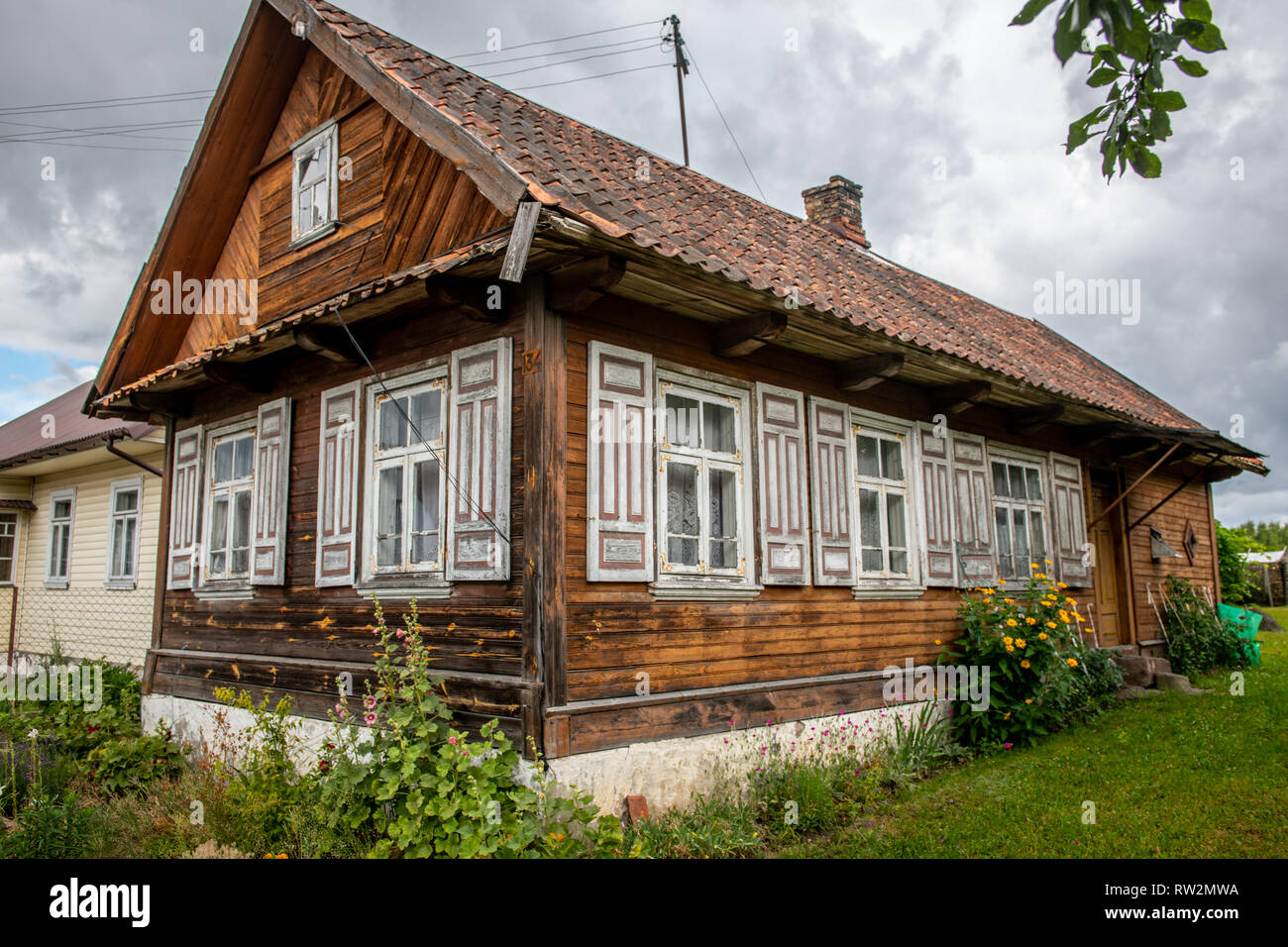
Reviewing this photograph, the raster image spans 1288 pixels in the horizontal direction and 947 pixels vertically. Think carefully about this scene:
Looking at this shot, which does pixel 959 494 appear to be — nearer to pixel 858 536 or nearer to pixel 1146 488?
pixel 858 536

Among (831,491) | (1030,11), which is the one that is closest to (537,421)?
(831,491)

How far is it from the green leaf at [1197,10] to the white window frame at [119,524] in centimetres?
1337

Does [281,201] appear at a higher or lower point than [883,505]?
higher

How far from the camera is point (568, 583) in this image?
5953mm

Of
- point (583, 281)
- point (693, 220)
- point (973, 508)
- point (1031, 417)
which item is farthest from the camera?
point (1031, 417)

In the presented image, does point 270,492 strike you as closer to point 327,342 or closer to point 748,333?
point 327,342

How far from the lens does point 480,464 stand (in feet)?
20.8

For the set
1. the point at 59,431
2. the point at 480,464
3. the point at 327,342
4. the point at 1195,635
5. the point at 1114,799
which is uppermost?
the point at 59,431

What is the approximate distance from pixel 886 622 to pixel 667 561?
2.90 m

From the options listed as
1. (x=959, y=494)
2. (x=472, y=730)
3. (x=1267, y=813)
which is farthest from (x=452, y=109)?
(x=1267, y=813)

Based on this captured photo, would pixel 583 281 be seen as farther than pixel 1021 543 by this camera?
No

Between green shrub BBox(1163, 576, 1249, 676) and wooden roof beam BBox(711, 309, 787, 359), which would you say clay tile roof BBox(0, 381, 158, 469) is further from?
green shrub BBox(1163, 576, 1249, 676)

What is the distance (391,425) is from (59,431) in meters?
11.9

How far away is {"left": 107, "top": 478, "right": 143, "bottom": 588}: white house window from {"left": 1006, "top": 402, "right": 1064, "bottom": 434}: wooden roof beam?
11.6 metres
